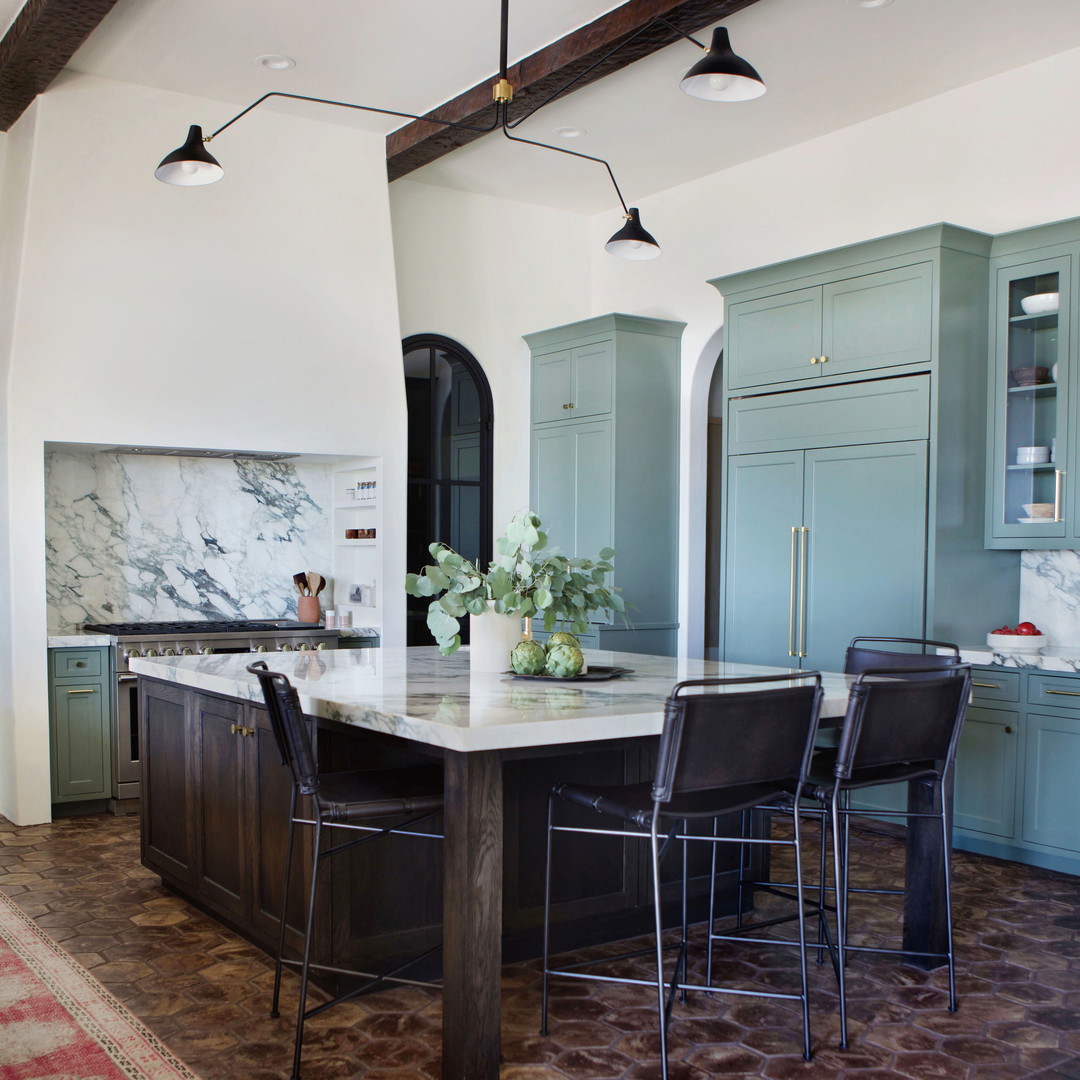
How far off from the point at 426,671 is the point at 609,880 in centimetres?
88

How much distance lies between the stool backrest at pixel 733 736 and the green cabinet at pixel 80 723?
369cm

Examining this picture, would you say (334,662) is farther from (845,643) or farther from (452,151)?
(452,151)

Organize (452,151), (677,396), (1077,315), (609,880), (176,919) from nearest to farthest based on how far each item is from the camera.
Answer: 1. (609,880)
2. (176,919)
3. (1077,315)
4. (452,151)
5. (677,396)

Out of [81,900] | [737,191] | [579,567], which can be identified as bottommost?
[81,900]

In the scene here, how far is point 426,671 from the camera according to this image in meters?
3.59

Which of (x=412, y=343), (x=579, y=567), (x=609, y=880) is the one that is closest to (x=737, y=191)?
(x=412, y=343)

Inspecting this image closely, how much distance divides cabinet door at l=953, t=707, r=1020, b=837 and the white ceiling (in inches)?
113

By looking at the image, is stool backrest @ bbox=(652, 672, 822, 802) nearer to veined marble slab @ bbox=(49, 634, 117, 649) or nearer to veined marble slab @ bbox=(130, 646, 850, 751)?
veined marble slab @ bbox=(130, 646, 850, 751)

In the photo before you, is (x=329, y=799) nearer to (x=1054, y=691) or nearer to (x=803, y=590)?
(x=1054, y=691)

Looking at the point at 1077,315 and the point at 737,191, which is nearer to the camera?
the point at 1077,315

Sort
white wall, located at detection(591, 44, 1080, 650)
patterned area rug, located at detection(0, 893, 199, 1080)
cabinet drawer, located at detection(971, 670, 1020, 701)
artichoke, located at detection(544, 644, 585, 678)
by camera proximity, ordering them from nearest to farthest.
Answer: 1. patterned area rug, located at detection(0, 893, 199, 1080)
2. artichoke, located at detection(544, 644, 585, 678)
3. cabinet drawer, located at detection(971, 670, 1020, 701)
4. white wall, located at detection(591, 44, 1080, 650)

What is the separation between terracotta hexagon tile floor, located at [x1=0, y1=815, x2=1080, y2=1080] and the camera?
8.77 ft

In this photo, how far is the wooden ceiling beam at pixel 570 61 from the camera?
173 inches

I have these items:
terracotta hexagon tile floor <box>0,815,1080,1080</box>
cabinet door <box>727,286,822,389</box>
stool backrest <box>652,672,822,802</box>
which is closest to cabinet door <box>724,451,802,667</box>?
cabinet door <box>727,286,822,389</box>
